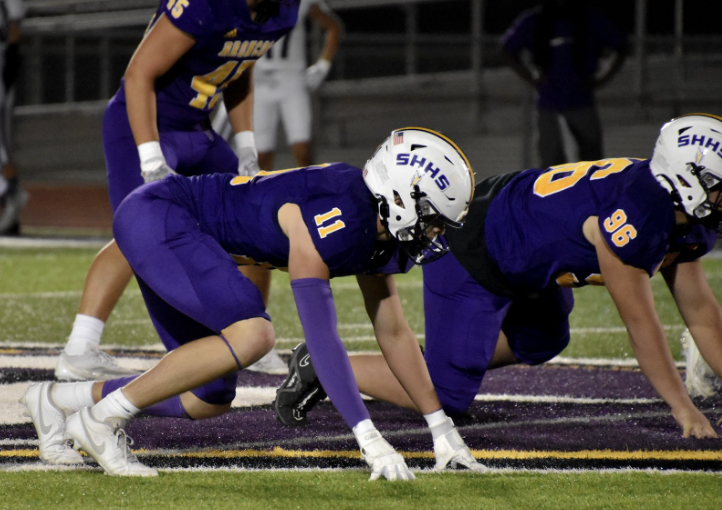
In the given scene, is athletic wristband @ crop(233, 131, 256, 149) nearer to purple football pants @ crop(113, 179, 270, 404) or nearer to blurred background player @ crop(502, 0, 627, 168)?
purple football pants @ crop(113, 179, 270, 404)

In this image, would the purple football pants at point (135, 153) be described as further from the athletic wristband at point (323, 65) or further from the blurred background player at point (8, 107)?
→ the blurred background player at point (8, 107)

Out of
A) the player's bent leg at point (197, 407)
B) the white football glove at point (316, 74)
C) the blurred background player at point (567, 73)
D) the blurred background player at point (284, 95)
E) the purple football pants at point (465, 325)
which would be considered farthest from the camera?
the blurred background player at point (567, 73)

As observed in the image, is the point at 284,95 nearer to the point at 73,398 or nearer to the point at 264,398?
the point at 264,398

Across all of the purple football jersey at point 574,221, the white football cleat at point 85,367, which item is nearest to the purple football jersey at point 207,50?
the white football cleat at point 85,367

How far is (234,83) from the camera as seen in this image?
465 cm

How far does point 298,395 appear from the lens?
3.71m

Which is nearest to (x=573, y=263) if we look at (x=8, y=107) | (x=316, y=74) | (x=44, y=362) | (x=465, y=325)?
(x=465, y=325)

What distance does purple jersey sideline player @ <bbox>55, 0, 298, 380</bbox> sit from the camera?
4.10 meters

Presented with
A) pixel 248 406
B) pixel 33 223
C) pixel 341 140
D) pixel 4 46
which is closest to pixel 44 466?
pixel 248 406

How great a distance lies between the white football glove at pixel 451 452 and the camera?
3.10m

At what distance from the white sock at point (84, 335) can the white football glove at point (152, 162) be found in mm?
703

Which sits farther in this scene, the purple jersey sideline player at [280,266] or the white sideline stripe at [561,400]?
the white sideline stripe at [561,400]

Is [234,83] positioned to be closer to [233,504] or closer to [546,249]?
[546,249]

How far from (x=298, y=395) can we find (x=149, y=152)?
1060 millimetres
